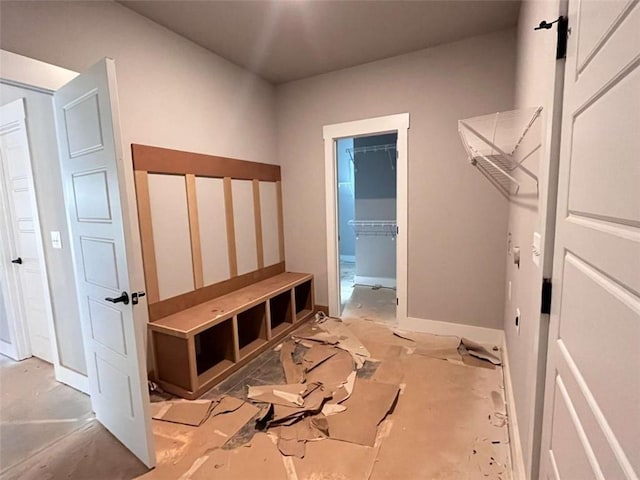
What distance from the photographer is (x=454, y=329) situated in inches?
120

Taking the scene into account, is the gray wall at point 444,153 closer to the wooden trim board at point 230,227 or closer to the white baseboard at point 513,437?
the white baseboard at point 513,437

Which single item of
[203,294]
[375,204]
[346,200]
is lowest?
[203,294]

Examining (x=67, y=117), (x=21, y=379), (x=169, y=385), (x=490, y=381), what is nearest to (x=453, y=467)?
(x=490, y=381)

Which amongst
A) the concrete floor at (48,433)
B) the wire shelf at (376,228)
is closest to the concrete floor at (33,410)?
the concrete floor at (48,433)

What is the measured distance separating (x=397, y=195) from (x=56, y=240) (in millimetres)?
2901

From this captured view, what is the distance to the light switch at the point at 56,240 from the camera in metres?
2.26

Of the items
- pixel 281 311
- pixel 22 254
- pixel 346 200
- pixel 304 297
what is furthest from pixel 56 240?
pixel 346 200

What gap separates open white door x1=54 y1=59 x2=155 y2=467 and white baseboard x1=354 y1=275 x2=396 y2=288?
3.90 metres

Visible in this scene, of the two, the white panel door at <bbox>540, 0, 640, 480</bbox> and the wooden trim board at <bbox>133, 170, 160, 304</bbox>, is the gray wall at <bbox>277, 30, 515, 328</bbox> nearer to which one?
the wooden trim board at <bbox>133, 170, 160, 304</bbox>

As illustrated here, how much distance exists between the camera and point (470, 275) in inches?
115

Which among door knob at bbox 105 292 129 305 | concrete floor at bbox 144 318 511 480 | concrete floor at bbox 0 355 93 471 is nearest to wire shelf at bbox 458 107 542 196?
concrete floor at bbox 144 318 511 480

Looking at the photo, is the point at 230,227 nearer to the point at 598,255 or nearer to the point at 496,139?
the point at 496,139

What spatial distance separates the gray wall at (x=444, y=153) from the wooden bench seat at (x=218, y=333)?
137 centimetres

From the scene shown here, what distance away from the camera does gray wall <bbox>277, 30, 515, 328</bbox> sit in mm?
2719
